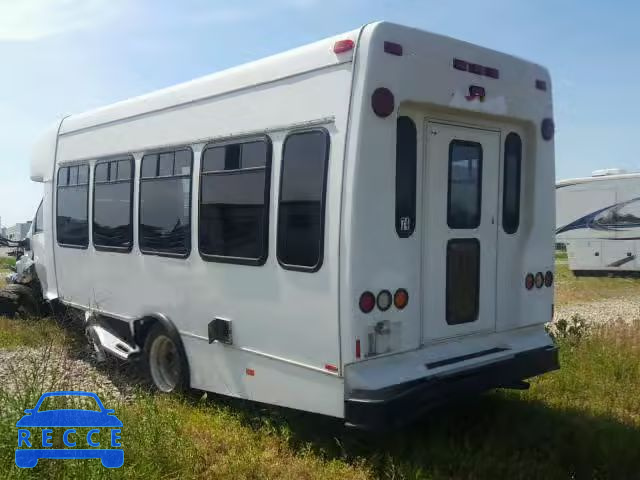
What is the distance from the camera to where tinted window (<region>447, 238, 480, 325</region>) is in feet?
15.6

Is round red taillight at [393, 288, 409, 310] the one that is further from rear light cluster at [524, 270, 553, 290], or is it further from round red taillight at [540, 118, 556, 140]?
round red taillight at [540, 118, 556, 140]

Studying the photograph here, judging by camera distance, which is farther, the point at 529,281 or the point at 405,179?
the point at 529,281

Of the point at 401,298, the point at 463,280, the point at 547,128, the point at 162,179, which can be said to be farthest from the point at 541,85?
the point at 162,179

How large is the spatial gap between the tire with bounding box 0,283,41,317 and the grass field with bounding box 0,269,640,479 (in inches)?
207

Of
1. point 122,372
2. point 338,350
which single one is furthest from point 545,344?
point 122,372

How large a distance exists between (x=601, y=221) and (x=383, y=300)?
15503 mm

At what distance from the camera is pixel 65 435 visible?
398 cm

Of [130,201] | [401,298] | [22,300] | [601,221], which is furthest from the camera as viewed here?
[601,221]

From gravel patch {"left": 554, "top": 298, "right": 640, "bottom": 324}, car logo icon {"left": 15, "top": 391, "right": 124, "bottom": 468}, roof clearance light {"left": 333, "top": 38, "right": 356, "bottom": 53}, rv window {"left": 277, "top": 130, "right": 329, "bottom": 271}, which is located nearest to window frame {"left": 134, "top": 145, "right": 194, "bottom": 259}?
rv window {"left": 277, "top": 130, "right": 329, "bottom": 271}

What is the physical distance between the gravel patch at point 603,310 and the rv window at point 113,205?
7664 mm

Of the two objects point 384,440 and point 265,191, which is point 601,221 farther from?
point 265,191

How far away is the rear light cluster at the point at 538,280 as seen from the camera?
5306mm

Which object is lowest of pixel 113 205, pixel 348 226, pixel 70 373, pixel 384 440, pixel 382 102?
pixel 384 440

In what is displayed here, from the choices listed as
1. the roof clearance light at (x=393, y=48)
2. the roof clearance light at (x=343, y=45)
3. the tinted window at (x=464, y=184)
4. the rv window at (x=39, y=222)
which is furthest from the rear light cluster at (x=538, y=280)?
the rv window at (x=39, y=222)
